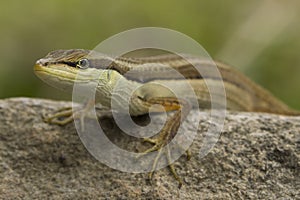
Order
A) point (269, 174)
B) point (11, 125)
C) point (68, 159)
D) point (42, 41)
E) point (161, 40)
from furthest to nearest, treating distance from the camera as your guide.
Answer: point (42, 41), point (161, 40), point (11, 125), point (68, 159), point (269, 174)

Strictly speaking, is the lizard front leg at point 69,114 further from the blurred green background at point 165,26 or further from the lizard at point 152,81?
the blurred green background at point 165,26

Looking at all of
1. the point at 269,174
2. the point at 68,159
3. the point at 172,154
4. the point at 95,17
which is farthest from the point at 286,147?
the point at 95,17

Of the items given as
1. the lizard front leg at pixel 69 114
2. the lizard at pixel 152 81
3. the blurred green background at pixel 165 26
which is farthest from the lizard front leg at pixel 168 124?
the blurred green background at pixel 165 26

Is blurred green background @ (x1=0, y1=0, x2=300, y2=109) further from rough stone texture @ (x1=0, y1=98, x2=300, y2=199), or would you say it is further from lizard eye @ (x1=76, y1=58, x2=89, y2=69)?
lizard eye @ (x1=76, y1=58, x2=89, y2=69)

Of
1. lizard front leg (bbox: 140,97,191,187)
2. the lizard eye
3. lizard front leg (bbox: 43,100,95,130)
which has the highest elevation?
the lizard eye

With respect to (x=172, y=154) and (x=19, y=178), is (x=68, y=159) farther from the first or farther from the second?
(x=172, y=154)

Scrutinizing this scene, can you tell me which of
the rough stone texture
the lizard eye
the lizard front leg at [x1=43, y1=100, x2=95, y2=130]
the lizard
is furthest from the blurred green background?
the lizard eye
